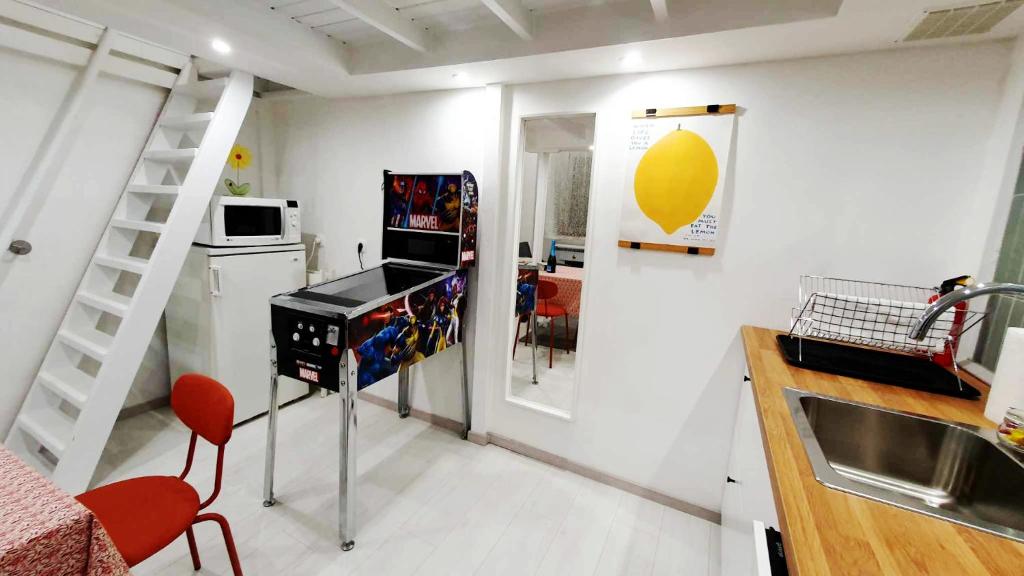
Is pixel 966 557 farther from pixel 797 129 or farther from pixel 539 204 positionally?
pixel 539 204

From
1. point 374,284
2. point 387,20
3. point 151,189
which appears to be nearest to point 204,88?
point 151,189

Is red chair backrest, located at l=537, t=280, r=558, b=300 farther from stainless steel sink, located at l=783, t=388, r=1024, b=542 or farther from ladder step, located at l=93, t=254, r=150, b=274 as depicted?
ladder step, located at l=93, t=254, r=150, b=274

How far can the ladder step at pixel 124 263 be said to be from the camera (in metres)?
2.21

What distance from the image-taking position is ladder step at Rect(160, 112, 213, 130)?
2418 millimetres

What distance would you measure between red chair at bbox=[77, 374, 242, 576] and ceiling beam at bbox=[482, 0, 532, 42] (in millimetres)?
1772

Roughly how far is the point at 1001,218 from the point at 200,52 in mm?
3454

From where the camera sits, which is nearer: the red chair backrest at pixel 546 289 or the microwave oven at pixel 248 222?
the microwave oven at pixel 248 222

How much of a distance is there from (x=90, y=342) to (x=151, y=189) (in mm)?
906

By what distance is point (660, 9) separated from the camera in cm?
153

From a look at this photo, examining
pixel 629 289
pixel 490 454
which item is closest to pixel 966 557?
pixel 629 289

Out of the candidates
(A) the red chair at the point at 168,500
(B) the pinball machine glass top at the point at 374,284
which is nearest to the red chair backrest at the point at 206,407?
(A) the red chair at the point at 168,500

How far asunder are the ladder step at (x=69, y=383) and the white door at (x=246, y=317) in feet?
1.89

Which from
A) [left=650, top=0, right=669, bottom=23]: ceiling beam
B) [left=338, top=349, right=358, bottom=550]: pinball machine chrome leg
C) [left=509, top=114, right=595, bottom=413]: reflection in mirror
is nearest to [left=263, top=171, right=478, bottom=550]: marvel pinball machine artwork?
[left=338, top=349, right=358, bottom=550]: pinball machine chrome leg

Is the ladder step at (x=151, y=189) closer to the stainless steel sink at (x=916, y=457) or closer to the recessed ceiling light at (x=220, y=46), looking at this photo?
the recessed ceiling light at (x=220, y=46)
